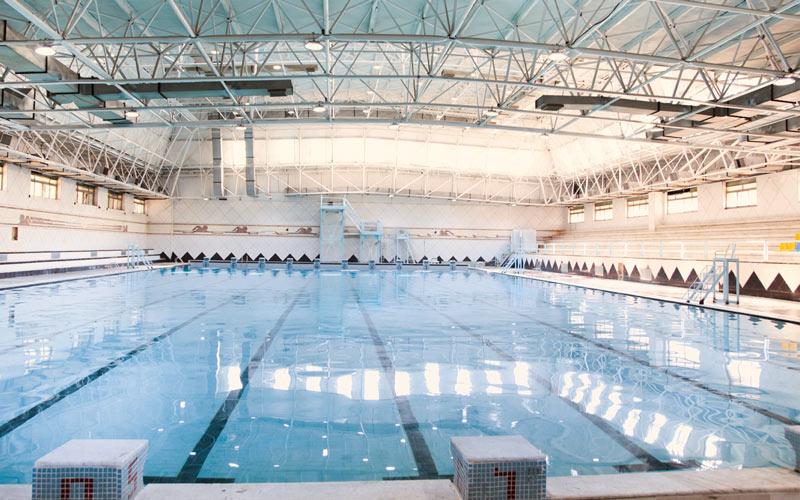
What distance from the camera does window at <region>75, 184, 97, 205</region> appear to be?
83.9 ft

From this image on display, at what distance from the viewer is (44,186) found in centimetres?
2253

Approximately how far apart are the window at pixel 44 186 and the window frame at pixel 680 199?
109 ft

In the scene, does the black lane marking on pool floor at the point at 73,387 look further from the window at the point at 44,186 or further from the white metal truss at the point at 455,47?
the window at the point at 44,186

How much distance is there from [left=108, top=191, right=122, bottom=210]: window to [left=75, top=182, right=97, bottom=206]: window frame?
1.96 meters

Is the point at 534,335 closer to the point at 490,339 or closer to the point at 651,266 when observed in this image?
the point at 490,339

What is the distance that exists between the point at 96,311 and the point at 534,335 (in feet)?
32.7

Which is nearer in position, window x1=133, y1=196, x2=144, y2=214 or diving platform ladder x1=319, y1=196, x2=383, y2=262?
window x1=133, y1=196, x2=144, y2=214

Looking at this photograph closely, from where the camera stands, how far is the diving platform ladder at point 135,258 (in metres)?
27.3

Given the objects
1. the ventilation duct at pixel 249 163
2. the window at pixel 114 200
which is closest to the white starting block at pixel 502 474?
the ventilation duct at pixel 249 163

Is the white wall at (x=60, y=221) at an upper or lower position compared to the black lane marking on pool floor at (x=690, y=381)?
upper

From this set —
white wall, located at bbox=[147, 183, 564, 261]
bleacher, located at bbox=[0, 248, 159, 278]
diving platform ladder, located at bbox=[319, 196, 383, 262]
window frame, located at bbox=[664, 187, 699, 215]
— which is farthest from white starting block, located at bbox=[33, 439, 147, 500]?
white wall, located at bbox=[147, 183, 564, 261]

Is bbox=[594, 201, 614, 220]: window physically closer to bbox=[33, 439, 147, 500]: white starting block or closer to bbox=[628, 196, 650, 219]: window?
bbox=[628, 196, 650, 219]: window

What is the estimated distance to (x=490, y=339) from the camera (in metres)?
8.25

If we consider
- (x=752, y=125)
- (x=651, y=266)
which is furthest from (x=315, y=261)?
(x=752, y=125)
